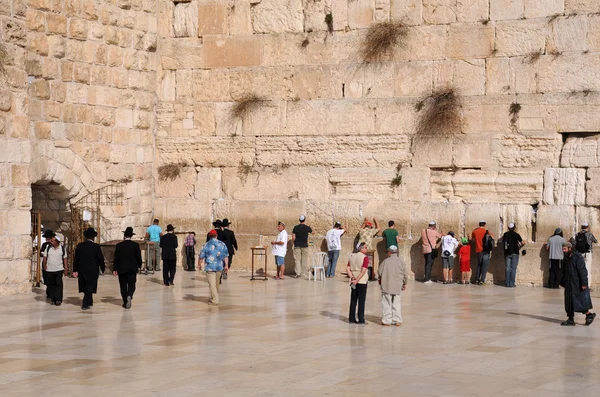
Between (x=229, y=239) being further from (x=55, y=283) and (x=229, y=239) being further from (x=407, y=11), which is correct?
(x=407, y=11)

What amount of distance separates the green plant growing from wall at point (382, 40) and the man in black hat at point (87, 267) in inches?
282

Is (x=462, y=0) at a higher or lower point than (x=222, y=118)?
higher

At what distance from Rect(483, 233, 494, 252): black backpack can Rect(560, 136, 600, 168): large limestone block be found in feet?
5.86

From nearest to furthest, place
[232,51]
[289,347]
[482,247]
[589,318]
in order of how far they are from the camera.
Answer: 1. [289,347]
2. [589,318]
3. [482,247]
4. [232,51]

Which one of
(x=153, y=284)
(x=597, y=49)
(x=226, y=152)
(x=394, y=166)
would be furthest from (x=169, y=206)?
(x=597, y=49)

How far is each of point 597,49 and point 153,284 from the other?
8.49 m

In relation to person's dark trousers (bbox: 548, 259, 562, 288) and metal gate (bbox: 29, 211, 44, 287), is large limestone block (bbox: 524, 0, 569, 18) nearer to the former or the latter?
person's dark trousers (bbox: 548, 259, 562, 288)

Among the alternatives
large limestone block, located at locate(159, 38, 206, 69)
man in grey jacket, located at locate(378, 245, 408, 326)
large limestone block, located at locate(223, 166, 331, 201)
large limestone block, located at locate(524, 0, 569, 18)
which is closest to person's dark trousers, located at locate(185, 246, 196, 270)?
large limestone block, located at locate(223, 166, 331, 201)

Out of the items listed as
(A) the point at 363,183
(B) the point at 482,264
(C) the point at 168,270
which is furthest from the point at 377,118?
(C) the point at 168,270

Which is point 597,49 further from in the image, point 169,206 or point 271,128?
point 169,206

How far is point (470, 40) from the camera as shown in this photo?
1878cm

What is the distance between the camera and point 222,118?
20547 mm

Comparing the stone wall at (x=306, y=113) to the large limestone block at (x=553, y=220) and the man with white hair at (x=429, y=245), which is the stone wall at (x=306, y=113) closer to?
the large limestone block at (x=553, y=220)

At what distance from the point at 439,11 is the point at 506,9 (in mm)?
1214
